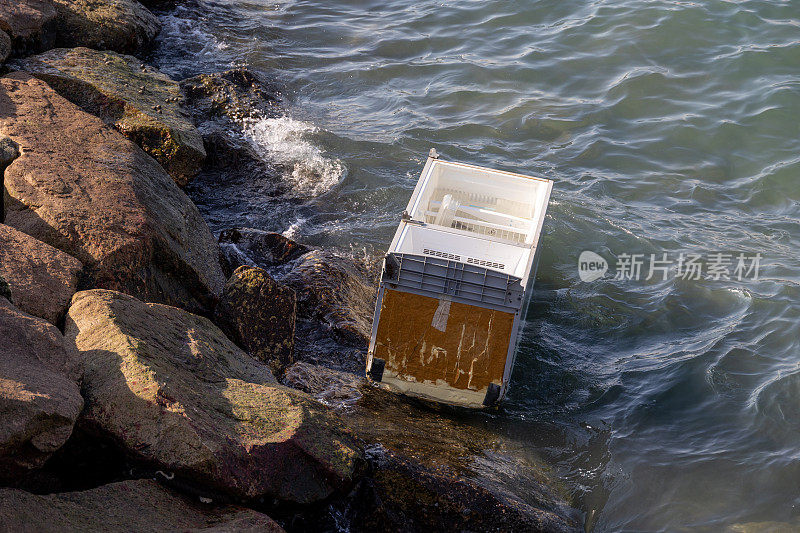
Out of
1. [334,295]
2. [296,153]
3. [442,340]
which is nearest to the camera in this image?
[442,340]

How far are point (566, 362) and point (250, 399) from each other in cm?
453

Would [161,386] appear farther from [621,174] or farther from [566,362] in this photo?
[621,174]

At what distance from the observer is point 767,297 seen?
30.7 ft

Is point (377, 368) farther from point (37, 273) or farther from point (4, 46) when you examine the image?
point (4, 46)

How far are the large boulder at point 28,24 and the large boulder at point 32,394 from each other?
24.2ft

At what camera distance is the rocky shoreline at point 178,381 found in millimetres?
4266

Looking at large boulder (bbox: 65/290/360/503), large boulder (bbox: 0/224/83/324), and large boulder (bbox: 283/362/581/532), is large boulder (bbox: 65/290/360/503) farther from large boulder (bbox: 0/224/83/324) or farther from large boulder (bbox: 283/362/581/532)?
large boulder (bbox: 283/362/581/532)

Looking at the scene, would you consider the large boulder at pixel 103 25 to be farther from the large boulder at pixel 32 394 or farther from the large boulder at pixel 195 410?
the large boulder at pixel 32 394

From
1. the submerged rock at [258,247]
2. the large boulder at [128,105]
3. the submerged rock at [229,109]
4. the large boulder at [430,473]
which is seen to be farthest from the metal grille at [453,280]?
the submerged rock at [229,109]

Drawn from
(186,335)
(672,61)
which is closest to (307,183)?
(186,335)

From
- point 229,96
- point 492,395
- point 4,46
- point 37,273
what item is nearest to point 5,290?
point 37,273

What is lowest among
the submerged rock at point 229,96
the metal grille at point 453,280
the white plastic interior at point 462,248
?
the metal grille at point 453,280

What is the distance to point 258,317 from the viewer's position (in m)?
7.12

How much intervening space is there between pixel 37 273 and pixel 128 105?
5.20m
